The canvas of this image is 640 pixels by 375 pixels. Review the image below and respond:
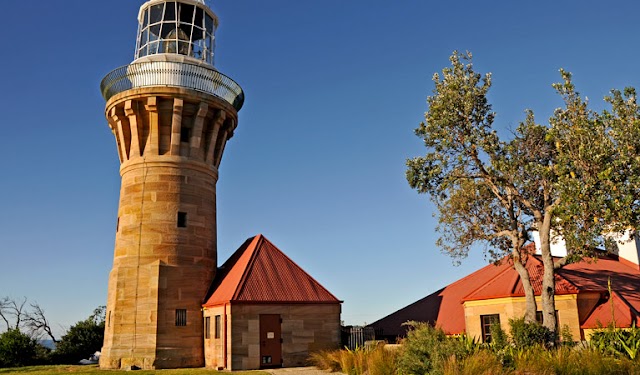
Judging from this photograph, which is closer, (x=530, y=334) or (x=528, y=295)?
(x=530, y=334)

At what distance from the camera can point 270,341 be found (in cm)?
2392

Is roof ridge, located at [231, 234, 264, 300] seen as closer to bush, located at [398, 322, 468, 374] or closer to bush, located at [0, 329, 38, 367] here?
bush, located at [398, 322, 468, 374]

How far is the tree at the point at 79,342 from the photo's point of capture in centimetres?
3250

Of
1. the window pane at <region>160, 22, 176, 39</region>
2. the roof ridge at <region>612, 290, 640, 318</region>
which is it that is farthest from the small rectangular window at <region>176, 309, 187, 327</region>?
the roof ridge at <region>612, 290, 640, 318</region>

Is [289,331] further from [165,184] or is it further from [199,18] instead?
[199,18]

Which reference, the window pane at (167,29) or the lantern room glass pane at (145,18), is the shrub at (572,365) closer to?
the window pane at (167,29)

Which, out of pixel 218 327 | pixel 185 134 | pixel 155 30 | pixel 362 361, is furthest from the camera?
pixel 155 30

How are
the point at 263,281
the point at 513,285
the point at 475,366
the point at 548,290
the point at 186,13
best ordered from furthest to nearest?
the point at 186,13 < the point at 513,285 < the point at 263,281 < the point at 548,290 < the point at 475,366

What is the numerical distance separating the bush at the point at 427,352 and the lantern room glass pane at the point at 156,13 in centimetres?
2141

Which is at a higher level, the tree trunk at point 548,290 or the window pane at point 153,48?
the window pane at point 153,48

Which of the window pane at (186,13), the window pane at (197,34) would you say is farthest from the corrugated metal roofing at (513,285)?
the window pane at (186,13)

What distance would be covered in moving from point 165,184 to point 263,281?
273 inches

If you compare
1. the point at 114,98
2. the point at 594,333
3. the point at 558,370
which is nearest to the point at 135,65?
the point at 114,98

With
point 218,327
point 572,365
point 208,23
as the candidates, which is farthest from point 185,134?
point 572,365
